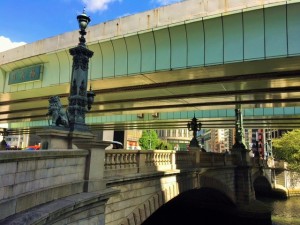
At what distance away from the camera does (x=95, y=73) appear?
56.5 ft

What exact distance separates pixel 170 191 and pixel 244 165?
1712 cm

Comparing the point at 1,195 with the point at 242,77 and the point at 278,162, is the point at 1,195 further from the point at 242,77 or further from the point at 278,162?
the point at 278,162

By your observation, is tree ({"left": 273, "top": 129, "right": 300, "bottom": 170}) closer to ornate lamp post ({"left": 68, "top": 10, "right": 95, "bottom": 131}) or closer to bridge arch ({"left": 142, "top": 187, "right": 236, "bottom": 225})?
bridge arch ({"left": 142, "top": 187, "right": 236, "bottom": 225})

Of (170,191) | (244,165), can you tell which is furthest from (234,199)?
(170,191)

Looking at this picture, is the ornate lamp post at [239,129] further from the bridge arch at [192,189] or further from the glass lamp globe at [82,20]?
the glass lamp globe at [82,20]

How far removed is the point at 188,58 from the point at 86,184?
8501mm

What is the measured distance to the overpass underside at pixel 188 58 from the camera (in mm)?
12938

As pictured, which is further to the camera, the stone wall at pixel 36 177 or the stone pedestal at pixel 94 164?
A: the stone pedestal at pixel 94 164

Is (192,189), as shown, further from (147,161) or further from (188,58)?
(188,58)

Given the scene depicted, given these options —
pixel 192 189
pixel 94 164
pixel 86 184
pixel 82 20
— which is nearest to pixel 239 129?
pixel 192 189

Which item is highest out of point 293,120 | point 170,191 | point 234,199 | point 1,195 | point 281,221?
point 293,120

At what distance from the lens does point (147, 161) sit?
13297 millimetres

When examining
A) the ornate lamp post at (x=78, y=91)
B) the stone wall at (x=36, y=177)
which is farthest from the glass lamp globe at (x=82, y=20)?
the stone wall at (x=36, y=177)

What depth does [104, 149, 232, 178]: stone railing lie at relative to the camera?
10.5m
